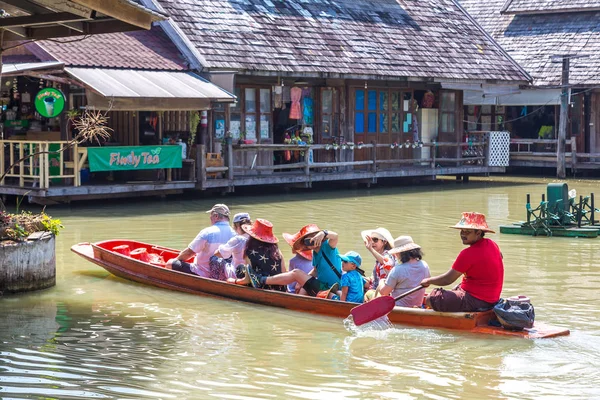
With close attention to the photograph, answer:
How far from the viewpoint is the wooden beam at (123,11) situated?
37.2 ft

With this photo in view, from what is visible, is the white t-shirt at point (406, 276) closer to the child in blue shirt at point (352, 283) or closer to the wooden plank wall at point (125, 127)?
the child in blue shirt at point (352, 283)

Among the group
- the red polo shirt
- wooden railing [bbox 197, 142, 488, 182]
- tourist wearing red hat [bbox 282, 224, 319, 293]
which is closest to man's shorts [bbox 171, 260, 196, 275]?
tourist wearing red hat [bbox 282, 224, 319, 293]

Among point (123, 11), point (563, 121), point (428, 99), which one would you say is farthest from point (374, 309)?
point (563, 121)

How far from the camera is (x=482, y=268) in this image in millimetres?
9781

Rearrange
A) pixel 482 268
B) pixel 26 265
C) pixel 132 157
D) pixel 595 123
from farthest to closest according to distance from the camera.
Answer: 1. pixel 595 123
2. pixel 132 157
3. pixel 26 265
4. pixel 482 268

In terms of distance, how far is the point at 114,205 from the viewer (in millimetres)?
21156

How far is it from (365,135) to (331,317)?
56.3 feet

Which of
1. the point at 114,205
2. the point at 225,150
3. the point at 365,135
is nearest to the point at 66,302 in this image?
the point at 114,205

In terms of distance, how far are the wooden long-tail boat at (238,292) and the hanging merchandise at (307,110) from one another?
1248cm

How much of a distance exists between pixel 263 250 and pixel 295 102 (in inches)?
576

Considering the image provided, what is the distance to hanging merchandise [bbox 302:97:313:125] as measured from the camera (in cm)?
2602

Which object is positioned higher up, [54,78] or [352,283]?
[54,78]

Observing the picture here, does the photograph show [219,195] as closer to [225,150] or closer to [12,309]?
[225,150]

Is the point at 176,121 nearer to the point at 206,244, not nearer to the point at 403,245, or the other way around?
the point at 206,244
